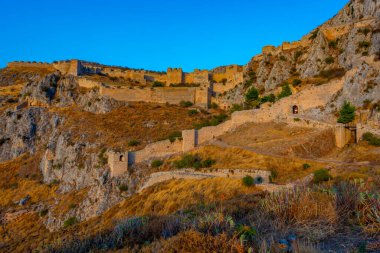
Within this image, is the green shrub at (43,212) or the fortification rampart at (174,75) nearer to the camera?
the green shrub at (43,212)

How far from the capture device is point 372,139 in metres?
21.9

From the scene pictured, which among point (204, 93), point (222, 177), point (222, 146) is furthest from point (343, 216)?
point (204, 93)

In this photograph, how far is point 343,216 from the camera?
18.0ft

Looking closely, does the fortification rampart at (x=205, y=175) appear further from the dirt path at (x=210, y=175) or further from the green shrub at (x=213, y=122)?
the green shrub at (x=213, y=122)

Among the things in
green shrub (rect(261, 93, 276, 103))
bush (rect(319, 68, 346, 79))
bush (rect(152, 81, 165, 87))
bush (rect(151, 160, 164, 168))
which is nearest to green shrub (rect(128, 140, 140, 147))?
bush (rect(151, 160, 164, 168))

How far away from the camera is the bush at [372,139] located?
845 inches

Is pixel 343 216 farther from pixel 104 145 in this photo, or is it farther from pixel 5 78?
pixel 5 78

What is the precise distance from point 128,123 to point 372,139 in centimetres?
2647

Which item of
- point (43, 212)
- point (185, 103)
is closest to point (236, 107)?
point (185, 103)

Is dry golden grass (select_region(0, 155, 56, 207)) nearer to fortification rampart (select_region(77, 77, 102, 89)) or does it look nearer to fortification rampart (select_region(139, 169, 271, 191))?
fortification rampart (select_region(77, 77, 102, 89))

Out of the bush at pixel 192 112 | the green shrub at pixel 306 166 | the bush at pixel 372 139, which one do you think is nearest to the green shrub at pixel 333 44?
the bush at pixel 192 112

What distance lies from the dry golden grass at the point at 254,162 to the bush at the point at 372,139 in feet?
13.5

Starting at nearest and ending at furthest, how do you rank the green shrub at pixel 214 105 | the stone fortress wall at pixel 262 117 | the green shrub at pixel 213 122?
the stone fortress wall at pixel 262 117
the green shrub at pixel 213 122
the green shrub at pixel 214 105

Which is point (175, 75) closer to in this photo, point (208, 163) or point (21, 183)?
point (21, 183)
